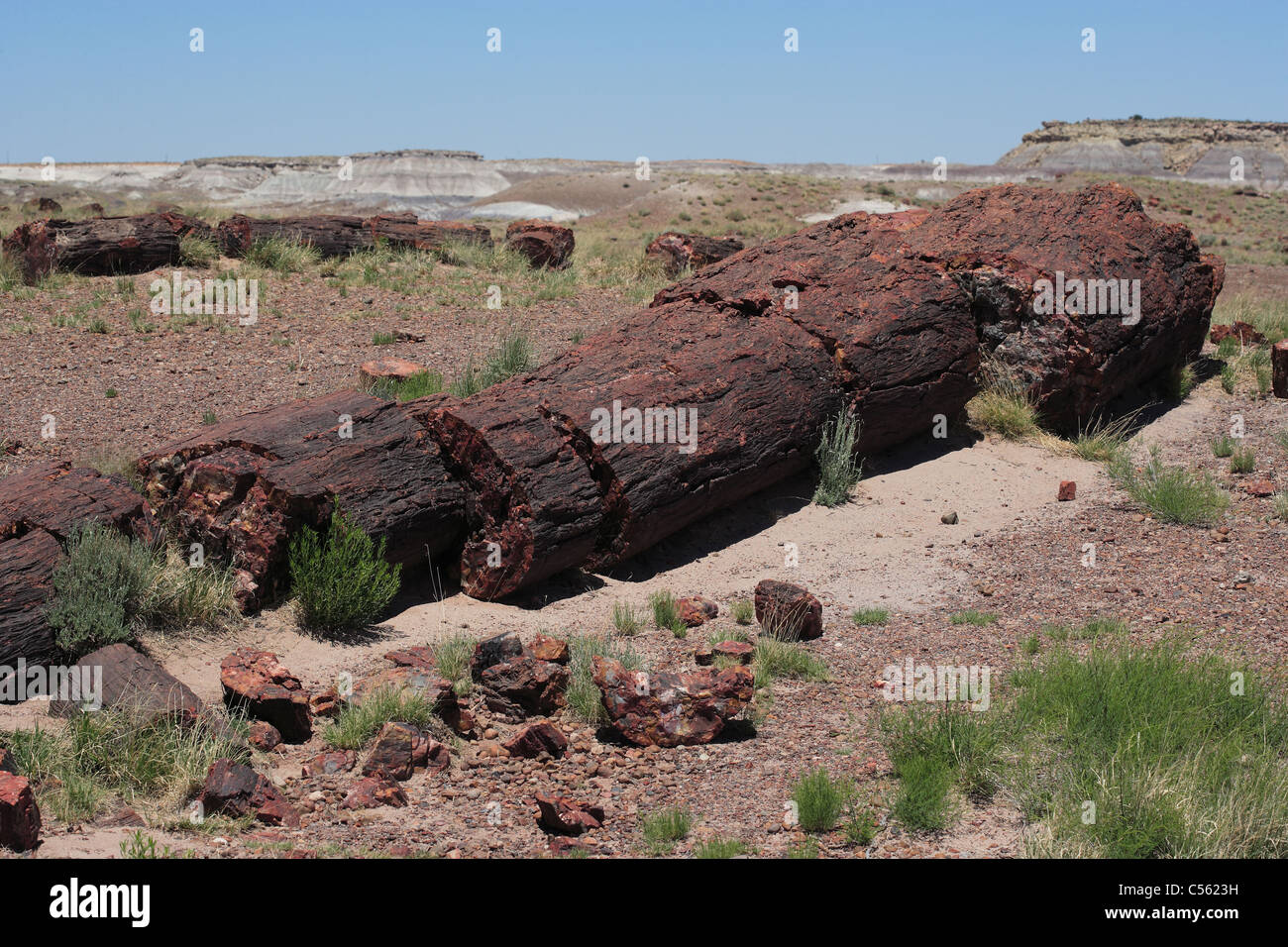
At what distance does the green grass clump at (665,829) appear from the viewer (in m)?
4.19

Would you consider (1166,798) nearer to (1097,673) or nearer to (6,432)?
(1097,673)

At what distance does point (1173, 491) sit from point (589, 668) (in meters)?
4.66

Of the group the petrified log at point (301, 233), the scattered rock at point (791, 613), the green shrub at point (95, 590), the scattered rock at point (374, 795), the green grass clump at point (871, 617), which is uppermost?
the petrified log at point (301, 233)

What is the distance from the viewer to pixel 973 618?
6.43 meters

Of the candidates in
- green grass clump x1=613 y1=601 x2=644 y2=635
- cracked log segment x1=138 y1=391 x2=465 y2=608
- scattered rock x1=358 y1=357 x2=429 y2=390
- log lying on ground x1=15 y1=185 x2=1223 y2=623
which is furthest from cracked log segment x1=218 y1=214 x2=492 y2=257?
green grass clump x1=613 y1=601 x2=644 y2=635

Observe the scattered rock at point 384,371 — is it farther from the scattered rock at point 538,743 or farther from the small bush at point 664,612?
the scattered rock at point 538,743

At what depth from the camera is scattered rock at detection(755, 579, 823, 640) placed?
6281 millimetres

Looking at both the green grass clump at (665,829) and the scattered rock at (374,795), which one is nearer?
the green grass clump at (665,829)

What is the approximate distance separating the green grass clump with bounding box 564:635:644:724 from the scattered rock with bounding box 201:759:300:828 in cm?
149

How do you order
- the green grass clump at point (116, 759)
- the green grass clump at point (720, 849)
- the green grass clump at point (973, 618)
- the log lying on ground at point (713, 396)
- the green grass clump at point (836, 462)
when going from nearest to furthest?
the green grass clump at point (720, 849)
the green grass clump at point (116, 759)
the green grass clump at point (973, 618)
the log lying on ground at point (713, 396)
the green grass clump at point (836, 462)

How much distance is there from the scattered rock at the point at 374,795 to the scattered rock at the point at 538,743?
604mm

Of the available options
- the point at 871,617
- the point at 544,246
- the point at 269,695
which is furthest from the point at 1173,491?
the point at 544,246

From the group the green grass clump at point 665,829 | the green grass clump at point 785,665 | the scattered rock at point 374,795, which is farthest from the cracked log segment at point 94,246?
the green grass clump at point 665,829
